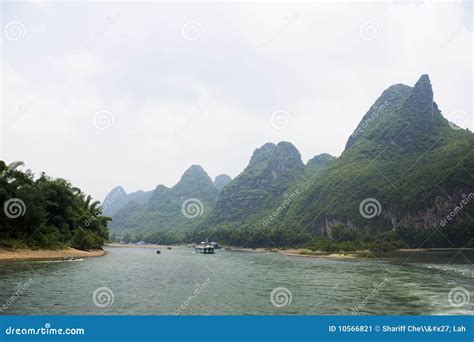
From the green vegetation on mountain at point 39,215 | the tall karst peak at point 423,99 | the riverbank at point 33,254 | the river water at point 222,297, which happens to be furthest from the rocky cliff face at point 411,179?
the river water at point 222,297

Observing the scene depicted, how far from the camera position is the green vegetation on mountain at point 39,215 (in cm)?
5003

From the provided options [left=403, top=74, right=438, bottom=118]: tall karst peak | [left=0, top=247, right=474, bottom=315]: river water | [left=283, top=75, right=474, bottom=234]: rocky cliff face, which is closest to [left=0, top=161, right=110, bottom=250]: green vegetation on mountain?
[left=0, top=247, right=474, bottom=315]: river water

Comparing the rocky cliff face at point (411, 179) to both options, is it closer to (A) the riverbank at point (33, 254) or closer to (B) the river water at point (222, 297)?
(A) the riverbank at point (33, 254)

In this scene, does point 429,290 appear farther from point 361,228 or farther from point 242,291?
point 361,228

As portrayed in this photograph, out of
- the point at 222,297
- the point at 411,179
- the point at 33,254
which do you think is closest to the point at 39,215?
the point at 33,254

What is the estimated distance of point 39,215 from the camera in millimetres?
55812

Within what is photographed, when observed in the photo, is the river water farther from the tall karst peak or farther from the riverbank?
the tall karst peak

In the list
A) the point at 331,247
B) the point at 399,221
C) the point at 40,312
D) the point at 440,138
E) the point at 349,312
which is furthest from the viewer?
the point at 440,138

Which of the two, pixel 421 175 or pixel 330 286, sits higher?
pixel 421 175

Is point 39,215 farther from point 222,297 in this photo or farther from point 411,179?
point 411,179

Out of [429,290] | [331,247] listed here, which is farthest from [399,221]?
[429,290]

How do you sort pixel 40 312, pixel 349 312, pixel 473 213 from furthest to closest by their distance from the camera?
pixel 473 213, pixel 349 312, pixel 40 312

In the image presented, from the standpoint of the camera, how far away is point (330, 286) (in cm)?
3209

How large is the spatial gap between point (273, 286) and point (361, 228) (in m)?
137
